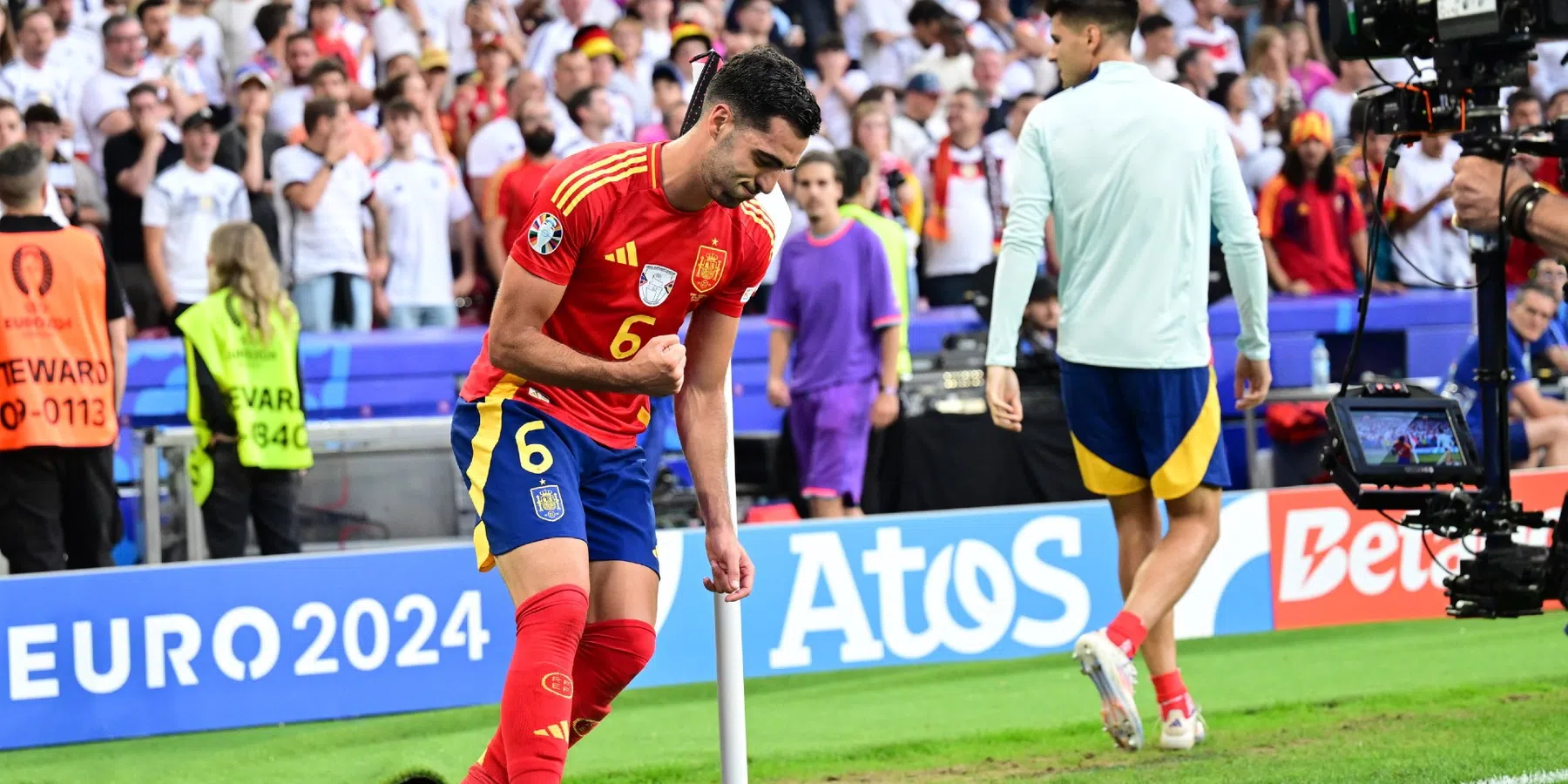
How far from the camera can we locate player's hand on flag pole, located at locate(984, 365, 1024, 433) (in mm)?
6047

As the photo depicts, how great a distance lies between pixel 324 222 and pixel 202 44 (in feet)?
6.98

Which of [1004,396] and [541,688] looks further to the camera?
[1004,396]

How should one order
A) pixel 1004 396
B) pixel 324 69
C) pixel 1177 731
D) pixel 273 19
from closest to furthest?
pixel 1004 396, pixel 1177 731, pixel 324 69, pixel 273 19

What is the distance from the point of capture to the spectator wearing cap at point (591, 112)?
12359 millimetres

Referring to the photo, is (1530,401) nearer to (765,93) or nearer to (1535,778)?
(1535,778)

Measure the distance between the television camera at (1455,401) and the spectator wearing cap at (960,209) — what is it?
263 inches

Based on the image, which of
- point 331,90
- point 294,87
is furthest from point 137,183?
point 294,87

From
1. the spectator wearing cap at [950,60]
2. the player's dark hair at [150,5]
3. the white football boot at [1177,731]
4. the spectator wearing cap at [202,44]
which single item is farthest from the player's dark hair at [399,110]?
the white football boot at [1177,731]

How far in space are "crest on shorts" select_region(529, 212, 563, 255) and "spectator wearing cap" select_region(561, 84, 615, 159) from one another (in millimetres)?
8017

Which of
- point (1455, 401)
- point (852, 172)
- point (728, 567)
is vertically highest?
point (852, 172)

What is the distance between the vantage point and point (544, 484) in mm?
4465

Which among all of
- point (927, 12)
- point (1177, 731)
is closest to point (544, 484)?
point (1177, 731)

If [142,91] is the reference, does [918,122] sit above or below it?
below

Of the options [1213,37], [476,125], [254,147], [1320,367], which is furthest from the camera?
[1213,37]
